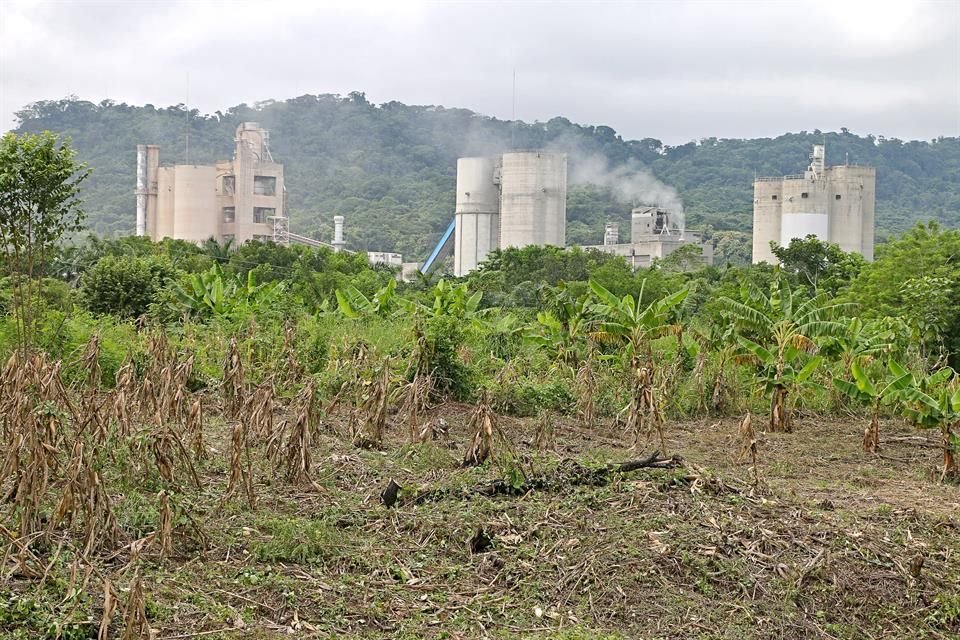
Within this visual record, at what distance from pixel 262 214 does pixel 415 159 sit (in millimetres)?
33237

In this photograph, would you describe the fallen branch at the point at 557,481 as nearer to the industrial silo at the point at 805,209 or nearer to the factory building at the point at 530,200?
the factory building at the point at 530,200

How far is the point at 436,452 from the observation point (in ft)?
30.6

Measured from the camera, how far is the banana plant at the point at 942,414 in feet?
32.2

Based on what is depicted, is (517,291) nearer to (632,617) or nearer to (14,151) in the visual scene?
(14,151)

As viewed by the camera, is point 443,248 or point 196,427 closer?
point 196,427

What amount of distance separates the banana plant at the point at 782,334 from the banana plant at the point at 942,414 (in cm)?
267

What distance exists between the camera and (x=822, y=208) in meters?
59.2

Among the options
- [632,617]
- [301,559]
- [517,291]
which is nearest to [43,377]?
[301,559]

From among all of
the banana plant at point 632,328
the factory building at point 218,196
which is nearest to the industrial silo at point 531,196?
the factory building at point 218,196

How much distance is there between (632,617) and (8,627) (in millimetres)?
3046

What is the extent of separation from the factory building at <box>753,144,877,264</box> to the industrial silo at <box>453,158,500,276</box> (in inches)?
583

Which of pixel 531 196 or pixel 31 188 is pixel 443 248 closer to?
pixel 531 196

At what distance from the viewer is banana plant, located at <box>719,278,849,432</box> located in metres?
13.3

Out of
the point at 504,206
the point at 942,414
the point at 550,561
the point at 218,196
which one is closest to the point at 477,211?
the point at 504,206
